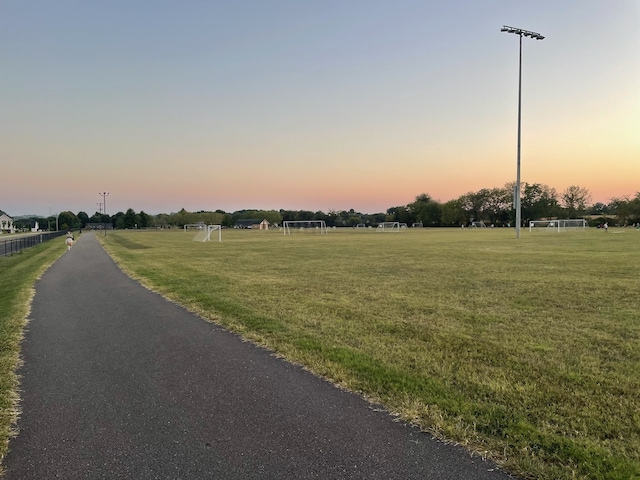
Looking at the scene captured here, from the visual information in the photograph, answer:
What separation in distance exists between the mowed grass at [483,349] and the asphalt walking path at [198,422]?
0.35 meters

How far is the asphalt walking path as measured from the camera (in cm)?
282

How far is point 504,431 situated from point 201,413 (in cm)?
248

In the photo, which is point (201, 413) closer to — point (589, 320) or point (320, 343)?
point (320, 343)

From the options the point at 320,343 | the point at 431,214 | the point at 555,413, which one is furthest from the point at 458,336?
the point at 431,214

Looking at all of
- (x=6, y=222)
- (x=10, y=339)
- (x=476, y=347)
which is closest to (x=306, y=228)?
(x=10, y=339)

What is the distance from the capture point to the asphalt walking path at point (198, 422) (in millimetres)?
2824

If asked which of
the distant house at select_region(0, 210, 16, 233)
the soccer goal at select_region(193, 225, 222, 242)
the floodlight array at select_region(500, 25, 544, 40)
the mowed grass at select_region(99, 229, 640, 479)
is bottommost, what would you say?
the mowed grass at select_region(99, 229, 640, 479)

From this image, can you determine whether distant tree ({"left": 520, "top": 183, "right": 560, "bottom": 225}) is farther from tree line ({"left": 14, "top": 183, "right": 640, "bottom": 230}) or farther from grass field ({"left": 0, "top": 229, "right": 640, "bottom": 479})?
grass field ({"left": 0, "top": 229, "right": 640, "bottom": 479})

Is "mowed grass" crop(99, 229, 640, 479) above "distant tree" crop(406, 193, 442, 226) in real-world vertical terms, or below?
below

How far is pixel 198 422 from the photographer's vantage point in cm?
347

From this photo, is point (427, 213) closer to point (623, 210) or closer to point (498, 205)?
point (498, 205)

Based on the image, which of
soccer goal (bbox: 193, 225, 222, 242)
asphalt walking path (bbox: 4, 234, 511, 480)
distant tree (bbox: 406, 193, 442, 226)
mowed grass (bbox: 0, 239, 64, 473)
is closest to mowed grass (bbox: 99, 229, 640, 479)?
asphalt walking path (bbox: 4, 234, 511, 480)

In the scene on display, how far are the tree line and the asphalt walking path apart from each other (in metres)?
113

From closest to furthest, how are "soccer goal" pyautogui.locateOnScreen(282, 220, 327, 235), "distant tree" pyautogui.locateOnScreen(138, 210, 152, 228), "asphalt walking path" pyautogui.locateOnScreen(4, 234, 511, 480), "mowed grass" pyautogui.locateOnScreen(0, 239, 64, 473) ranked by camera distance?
"asphalt walking path" pyautogui.locateOnScreen(4, 234, 511, 480) < "mowed grass" pyautogui.locateOnScreen(0, 239, 64, 473) < "soccer goal" pyautogui.locateOnScreen(282, 220, 327, 235) < "distant tree" pyautogui.locateOnScreen(138, 210, 152, 228)
